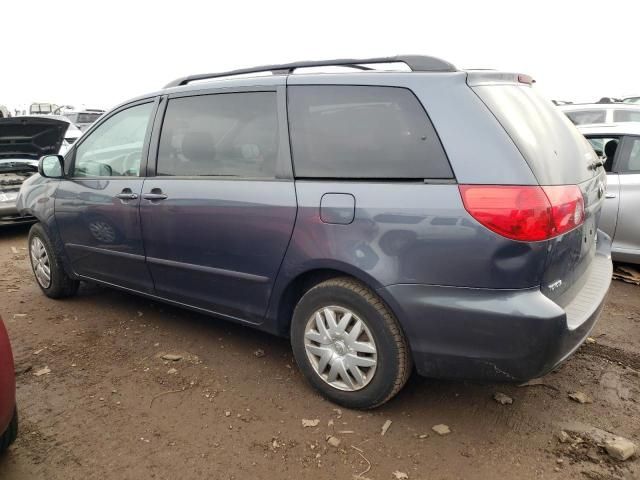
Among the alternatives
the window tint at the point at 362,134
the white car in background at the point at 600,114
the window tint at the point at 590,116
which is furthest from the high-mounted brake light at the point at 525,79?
the window tint at the point at 590,116

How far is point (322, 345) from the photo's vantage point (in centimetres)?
275

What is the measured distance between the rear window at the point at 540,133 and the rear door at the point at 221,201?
1098mm

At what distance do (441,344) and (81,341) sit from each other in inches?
102

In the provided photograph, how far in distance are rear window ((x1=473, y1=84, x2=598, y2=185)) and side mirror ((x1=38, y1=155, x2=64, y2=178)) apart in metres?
3.24

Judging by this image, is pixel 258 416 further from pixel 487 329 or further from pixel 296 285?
pixel 487 329

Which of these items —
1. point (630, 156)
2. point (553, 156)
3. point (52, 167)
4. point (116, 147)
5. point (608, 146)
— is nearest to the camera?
point (553, 156)

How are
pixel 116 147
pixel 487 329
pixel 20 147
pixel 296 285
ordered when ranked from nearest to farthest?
pixel 487 329, pixel 296 285, pixel 116 147, pixel 20 147

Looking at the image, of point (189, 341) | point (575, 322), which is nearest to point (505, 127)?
point (575, 322)

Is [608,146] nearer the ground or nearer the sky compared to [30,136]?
nearer the sky

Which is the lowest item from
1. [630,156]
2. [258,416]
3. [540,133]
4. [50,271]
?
[258,416]

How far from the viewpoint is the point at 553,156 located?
2402 mm

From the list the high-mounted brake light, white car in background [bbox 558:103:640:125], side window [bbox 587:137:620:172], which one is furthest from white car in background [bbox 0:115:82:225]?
white car in background [bbox 558:103:640:125]

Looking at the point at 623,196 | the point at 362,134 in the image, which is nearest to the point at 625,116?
the point at 623,196

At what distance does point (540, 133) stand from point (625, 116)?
6.61 m
